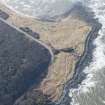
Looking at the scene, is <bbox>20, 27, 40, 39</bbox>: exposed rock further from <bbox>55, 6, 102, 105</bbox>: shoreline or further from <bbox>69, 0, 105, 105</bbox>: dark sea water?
<bbox>69, 0, 105, 105</bbox>: dark sea water

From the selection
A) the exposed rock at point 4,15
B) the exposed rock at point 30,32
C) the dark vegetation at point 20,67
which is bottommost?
the dark vegetation at point 20,67

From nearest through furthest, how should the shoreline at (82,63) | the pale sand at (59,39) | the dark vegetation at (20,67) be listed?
the dark vegetation at (20,67)
the shoreline at (82,63)
the pale sand at (59,39)

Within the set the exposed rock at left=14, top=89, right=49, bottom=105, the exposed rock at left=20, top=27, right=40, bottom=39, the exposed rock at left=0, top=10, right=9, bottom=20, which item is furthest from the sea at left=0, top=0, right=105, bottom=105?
the exposed rock at left=20, top=27, right=40, bottom=39

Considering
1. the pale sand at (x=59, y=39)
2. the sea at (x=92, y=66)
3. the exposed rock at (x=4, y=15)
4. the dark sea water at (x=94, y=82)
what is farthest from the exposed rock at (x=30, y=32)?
the dark sea water at (x=94, y=82)

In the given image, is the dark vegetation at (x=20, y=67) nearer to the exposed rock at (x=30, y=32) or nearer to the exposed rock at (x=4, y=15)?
the exposed rock at (x=30, y=32)

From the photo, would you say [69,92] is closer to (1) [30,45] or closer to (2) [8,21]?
(1) [30,45]

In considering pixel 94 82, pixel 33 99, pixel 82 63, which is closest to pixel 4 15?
pixel 82 63
